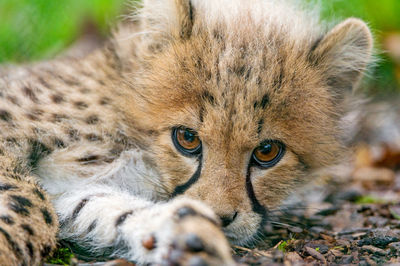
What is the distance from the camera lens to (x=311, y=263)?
3.38 m

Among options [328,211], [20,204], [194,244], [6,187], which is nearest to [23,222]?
[20,204]

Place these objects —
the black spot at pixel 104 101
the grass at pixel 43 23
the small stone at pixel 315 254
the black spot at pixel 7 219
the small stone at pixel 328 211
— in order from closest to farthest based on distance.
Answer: the black spot at pixel 7 219 < the small stone at pixel 315 254 < the black spot at pixel 104 101 < the small stone at pixel 328 211 < the grass at pixel 43 23

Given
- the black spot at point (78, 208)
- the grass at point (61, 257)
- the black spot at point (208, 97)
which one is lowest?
the grass at point (61, 257)

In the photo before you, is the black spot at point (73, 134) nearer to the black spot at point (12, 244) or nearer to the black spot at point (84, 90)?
the black spot at point (84, 90)

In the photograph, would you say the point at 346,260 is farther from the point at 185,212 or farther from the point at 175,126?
the point at 175,126

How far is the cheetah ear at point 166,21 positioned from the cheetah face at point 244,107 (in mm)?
20

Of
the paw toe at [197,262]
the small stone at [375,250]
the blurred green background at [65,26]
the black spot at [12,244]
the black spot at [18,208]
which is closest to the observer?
the paw toe at [197,262]

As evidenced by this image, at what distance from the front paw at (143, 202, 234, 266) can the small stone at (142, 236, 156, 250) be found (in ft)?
0.49

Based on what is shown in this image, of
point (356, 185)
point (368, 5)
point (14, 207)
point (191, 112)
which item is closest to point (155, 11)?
point (191, 112)

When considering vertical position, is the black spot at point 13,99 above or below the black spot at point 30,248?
above

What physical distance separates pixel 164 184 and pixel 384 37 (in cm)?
630

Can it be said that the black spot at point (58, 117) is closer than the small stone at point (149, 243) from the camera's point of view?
No

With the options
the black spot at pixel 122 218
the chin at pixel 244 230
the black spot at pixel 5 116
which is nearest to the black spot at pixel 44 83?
the black spot at pixel 5 116

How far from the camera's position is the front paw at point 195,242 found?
2.60m
